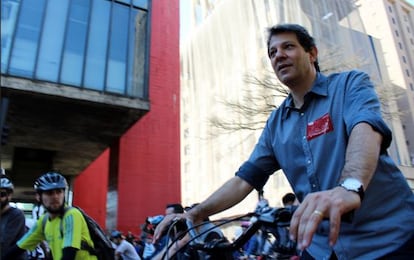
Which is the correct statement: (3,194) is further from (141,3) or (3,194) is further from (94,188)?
(94,188)

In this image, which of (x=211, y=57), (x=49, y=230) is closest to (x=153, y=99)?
(x=211, y=57)

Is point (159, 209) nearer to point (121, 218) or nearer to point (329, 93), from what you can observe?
point (121, 218)

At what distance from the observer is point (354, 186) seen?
0.99 m

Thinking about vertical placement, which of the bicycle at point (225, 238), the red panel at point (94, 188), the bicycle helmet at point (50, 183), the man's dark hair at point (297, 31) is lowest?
the bicycle at point (225, 238)

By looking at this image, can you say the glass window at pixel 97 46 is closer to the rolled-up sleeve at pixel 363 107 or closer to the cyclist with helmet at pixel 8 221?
the cyclist with helmet at pixel 8 221

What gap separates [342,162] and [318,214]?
0.63 metres

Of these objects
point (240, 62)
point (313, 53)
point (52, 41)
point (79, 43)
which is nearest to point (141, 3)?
point (79, 43)

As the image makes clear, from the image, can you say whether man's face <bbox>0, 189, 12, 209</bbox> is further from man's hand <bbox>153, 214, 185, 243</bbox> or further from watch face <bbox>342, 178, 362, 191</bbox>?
watch face <bbox>342, 178, 362, 191</bbox>

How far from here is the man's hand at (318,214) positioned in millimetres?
854

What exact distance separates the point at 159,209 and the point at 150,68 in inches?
189

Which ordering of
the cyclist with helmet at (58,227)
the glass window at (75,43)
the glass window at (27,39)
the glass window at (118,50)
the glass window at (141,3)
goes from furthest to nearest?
the glass window at (141,3)
the glass window at (118,50)
the glass window at (75,43)
the glass window at (27,39)
the cyclist with helmet at (58,227)

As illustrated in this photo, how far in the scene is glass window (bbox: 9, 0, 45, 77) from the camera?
10281 mm

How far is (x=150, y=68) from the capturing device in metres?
12.9

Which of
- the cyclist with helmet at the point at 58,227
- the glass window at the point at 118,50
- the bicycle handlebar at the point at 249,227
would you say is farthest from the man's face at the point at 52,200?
the glass window at the point at 118,50
